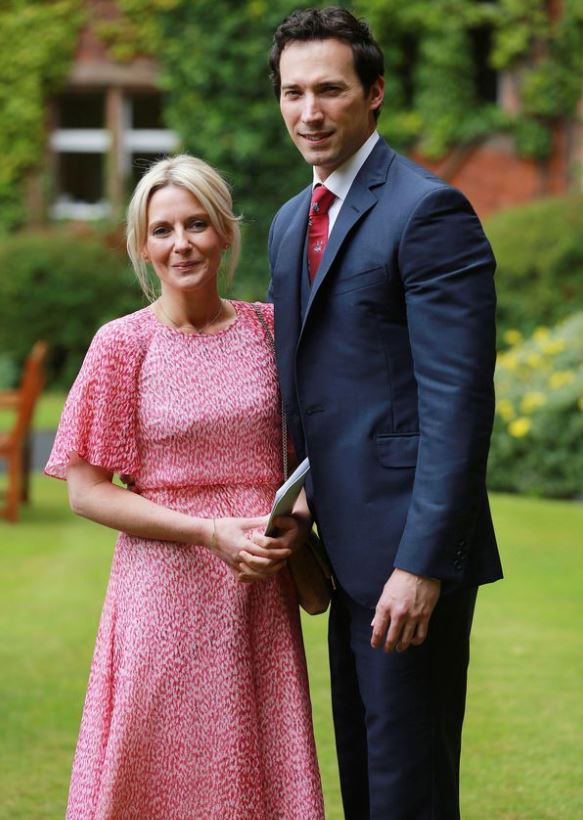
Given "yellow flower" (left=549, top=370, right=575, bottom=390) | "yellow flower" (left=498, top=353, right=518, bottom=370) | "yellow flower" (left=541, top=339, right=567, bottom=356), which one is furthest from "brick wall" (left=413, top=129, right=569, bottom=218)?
"yellow flower" (left=549, top=370, right=575, bottom=390)

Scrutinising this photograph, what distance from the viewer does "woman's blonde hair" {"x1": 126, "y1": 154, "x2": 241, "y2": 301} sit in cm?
292

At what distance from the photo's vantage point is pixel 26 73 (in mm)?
18328

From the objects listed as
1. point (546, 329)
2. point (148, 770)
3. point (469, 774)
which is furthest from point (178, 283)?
point (546, 329)

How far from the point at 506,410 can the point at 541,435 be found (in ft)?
1.34

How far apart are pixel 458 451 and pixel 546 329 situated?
10528 mm

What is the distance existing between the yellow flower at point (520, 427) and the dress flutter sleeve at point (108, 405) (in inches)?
293

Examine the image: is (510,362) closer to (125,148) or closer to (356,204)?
(356,204)

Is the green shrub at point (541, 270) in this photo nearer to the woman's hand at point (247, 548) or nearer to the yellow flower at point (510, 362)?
the yellow flower at point (510, 362)

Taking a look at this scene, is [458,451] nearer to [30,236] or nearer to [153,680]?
[153,680]

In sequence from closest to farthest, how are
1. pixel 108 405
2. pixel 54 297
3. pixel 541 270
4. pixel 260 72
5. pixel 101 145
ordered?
pixel 108 405 → pixel 541 270 → pixel 54 297 → pixel 260 72 → pixel 101 145

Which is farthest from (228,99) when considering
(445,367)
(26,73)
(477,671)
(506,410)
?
(445,367)

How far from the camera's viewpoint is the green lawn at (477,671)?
4.42 m

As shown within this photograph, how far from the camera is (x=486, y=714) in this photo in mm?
5164

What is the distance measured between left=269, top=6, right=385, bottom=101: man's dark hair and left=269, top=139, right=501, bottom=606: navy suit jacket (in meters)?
0.17
